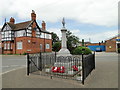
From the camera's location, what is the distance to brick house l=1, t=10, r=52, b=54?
86.6ft

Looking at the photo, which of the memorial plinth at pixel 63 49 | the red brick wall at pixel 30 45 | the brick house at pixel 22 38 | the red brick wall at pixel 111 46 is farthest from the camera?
the red brick wall at pixel 111 46

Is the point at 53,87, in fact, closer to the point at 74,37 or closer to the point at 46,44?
the point at 74,37

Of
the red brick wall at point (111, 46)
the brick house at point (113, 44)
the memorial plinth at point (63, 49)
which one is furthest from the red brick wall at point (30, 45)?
the brick house at point (113, 44)

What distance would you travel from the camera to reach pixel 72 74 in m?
5.99

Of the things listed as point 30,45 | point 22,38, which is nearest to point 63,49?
point 30,45

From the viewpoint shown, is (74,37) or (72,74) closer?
(72,74)

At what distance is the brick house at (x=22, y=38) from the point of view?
26395mm

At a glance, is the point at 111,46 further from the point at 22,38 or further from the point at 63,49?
the point at 63,49

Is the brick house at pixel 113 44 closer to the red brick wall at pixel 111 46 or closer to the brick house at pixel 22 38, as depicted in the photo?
the red brick wall at pixel 111 46

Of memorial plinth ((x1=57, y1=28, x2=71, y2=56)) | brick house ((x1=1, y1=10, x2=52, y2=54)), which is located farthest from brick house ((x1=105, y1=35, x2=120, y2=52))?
memorial plinth ((x1=57, y1=28, x2=71, y2=56))

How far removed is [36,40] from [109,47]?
2672 centimetres

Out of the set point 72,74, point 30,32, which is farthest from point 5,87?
point 30,32

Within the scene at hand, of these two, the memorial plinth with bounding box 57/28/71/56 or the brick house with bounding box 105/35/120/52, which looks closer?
the memorial plinth with bounding box 57/28/71/56

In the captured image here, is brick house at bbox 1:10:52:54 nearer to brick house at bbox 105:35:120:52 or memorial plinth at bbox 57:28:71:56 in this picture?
memorial plinth at bbox 57:28:71:56
